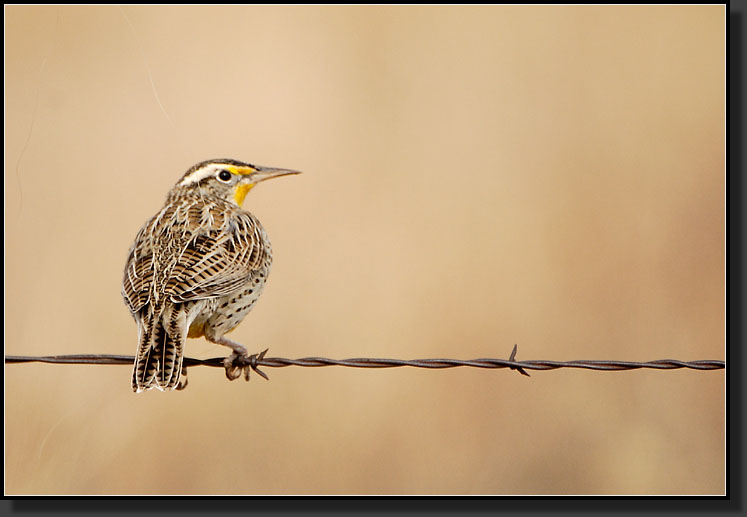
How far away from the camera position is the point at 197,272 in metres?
4.28

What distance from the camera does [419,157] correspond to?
718 centimetres

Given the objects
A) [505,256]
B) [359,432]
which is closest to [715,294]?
[505,256]

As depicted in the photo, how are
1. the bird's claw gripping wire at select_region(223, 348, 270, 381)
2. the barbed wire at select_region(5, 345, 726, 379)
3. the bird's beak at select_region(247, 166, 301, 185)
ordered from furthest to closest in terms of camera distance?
the bird's beak at select_region(247, 166, 301, 185)
the bird's claw gripping wire at select_region(223, 348, 270, 381)
the barbed wire at select_region(5, 345, 726, 379)

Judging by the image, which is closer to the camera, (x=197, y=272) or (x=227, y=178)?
(x=197, y=272)

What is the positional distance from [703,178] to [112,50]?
3.78 m

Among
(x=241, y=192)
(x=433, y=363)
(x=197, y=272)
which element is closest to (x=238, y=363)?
(x=197, y=272)

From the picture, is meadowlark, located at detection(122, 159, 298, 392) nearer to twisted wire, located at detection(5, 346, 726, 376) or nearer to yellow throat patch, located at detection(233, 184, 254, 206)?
yellow throat patch, located at detection(233, 184, 254, 206)

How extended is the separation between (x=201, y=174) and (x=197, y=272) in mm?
1000

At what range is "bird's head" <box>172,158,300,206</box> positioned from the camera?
5102 millimetres

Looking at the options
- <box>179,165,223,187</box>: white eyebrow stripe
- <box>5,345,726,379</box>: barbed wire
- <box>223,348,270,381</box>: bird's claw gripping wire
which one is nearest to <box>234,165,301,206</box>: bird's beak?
<box>179,165,223,187</box>: white eyebrow stripe

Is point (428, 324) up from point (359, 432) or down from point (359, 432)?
up

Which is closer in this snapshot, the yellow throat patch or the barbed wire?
the barbed wire

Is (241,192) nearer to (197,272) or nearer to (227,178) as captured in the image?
(227,178)

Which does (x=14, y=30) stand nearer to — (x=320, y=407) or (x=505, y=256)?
(x=320, y=407)
